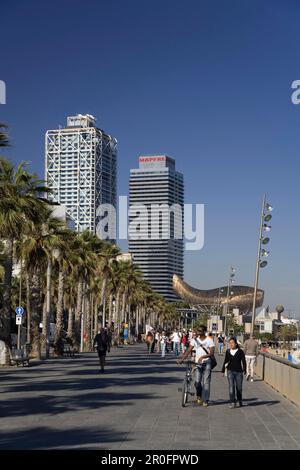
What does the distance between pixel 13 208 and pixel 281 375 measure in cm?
1219

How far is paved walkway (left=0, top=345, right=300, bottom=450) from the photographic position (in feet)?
36.0

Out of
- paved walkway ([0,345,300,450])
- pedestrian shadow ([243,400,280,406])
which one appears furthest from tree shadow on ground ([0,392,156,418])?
pedestrian shadow ([243,400,280,406])

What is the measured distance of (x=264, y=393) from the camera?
842 inches

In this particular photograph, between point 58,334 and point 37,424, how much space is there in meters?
31.2

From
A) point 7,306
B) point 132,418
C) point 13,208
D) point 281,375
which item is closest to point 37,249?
point 7,306

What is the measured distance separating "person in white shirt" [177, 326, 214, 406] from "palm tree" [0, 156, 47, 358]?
12110mm

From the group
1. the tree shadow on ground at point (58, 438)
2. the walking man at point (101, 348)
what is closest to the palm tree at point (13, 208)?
the walking man at point (101, 348)

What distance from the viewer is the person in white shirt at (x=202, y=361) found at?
55.5ft

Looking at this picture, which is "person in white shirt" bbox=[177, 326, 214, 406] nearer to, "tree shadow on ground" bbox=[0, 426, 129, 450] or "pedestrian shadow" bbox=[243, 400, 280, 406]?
"pedestrian shadow" bbox=[243, 400, 280, 406]

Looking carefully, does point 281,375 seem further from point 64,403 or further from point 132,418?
point 132,418

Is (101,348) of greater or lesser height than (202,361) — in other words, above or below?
below

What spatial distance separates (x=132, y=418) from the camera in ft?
46.1
